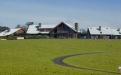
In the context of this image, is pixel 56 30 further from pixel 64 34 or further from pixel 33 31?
pixel 33 31

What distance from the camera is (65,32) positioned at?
112 m

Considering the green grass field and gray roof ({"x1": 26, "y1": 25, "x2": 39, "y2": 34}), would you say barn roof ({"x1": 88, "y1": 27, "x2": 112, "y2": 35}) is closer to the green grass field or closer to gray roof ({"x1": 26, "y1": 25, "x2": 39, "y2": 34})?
gray roof ({"x1": 26, "y1": 25, "x2": 39, "y2": 34})

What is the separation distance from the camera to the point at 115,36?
122125 millimetres

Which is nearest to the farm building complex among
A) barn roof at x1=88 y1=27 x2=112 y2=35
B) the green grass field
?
barn roof at x1=88 y1=27 x2=112 y2=35

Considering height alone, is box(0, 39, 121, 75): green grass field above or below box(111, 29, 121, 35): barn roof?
below

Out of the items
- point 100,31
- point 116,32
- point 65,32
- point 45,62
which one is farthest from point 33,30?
point 45,62

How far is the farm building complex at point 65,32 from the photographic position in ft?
367

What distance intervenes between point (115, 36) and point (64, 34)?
27687 mm

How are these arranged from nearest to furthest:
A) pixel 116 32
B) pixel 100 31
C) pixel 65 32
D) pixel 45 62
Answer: pixel 45 62 → pixel 65 32 → pixel 100 31 → pixel 116 32

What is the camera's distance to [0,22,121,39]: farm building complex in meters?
112

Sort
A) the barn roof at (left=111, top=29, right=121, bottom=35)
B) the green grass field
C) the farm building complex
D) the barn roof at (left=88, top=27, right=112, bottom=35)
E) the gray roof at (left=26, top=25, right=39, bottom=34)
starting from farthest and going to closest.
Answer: the barn roof at (left=111, top=29, right=121, bottom=35) < the gray roof at (left=26, top=25, right=39, bottom=34) < the barn roof at (left=88, top=27, right=112, bottom=35) < the farm building complex < the green grass field

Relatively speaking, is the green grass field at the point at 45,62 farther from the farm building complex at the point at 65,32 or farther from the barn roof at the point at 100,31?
the barn roof at the point at 100,31

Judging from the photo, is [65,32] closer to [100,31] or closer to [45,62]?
[100,31]

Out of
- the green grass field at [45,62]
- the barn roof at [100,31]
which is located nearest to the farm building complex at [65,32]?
the barn roof at [100,31]
